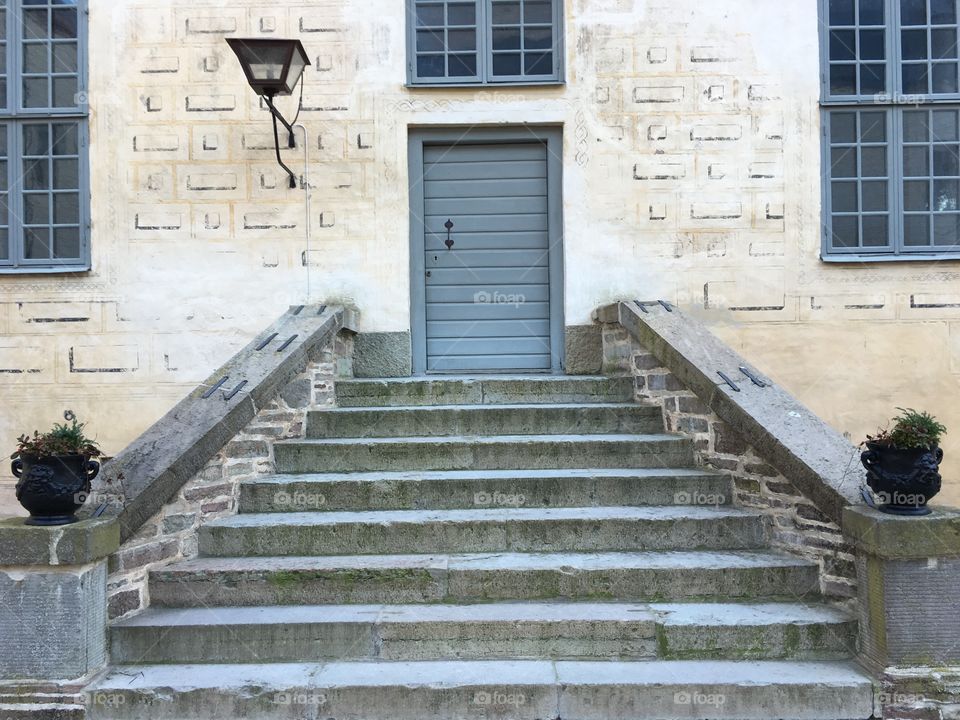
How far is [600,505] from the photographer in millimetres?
4277

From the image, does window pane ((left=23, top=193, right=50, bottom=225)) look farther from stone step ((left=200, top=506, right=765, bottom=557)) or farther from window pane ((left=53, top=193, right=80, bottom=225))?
stone step ((left=200, top=506, right=765, bottom=557))

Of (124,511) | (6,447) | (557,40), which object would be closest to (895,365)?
(557,40)

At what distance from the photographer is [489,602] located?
369 cm

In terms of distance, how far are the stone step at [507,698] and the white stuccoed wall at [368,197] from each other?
342 cm

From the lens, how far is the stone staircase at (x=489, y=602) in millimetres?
3201

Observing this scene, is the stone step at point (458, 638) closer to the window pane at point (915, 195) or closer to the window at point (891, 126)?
the window at point (891, 126)

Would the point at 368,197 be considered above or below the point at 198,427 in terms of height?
above

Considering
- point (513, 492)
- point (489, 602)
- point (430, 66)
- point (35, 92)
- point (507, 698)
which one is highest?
point (430, 66)

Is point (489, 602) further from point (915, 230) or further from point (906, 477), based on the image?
point (915, 230)

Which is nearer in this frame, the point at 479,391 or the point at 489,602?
the point at 489,602

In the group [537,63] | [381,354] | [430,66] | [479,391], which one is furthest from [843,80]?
[381,354]

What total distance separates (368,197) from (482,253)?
109 centimetres

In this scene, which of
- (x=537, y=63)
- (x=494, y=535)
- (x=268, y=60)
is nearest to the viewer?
(x=494, y=535)

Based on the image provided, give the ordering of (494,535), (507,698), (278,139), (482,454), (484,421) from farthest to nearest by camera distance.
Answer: (278,139) → (484,421) → (482,454) → (494,535) → (507,698)
